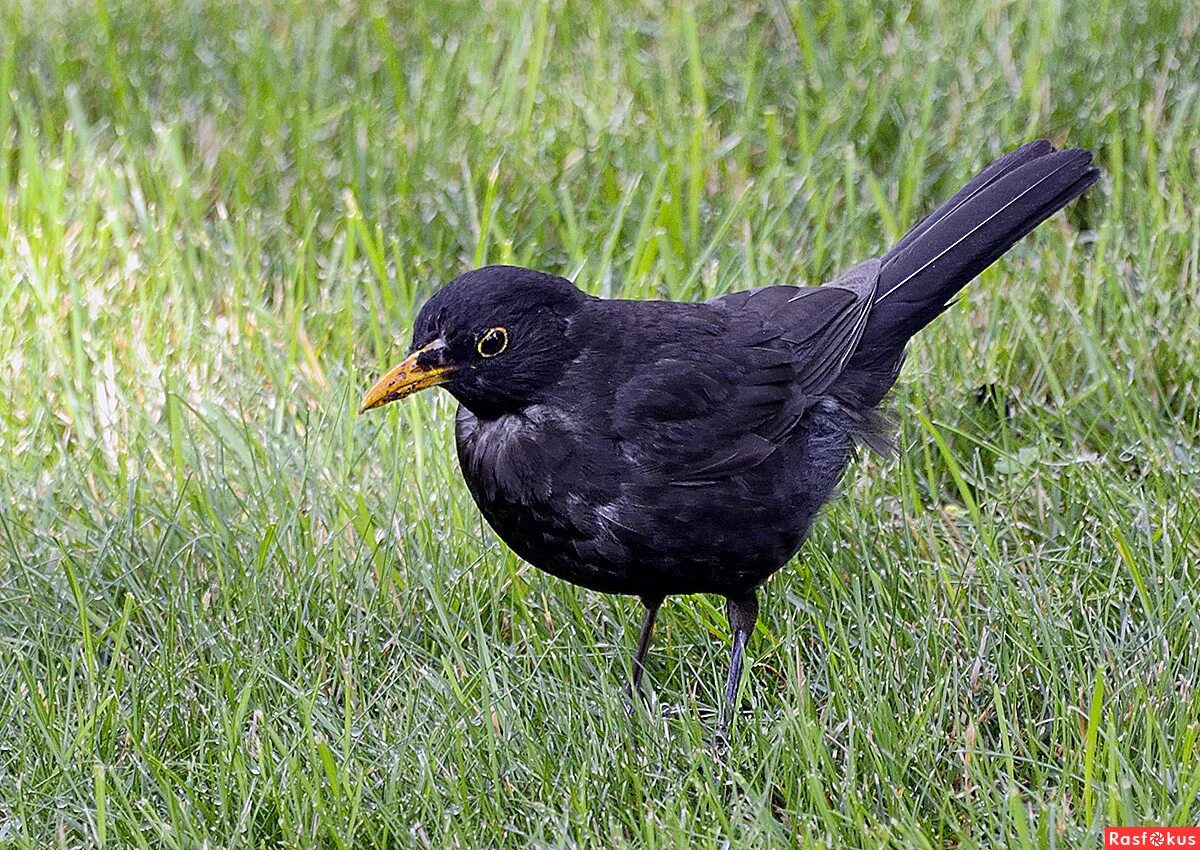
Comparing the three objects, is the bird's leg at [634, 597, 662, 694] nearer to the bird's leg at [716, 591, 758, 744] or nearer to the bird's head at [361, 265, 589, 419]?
the bird's leg at [716, 591, 758, 744]

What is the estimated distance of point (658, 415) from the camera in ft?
11.4

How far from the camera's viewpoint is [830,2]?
635cm

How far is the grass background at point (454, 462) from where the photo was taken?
3.23 m

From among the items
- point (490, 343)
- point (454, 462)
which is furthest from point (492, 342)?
point (454, 462)

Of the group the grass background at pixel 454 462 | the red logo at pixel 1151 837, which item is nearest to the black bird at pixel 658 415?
the grass background at pixel 454 462

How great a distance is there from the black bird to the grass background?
30 cm

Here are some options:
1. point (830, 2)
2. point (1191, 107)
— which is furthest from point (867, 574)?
point (830, 2)

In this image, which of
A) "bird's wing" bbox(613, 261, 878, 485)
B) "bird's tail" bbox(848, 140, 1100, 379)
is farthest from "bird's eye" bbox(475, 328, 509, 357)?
"bird's tail" bbox(848, 140, 1100, 379)

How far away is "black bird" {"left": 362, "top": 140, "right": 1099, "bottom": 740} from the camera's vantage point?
3.37 metres

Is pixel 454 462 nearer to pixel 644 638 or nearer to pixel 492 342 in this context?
pixel 644 638

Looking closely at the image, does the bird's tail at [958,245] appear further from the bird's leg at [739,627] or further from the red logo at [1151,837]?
the red logo at [1151,837]

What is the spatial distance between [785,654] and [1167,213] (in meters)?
2.38

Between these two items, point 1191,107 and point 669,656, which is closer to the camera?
point 669,656

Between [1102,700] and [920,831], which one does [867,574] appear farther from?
[920,831]
